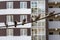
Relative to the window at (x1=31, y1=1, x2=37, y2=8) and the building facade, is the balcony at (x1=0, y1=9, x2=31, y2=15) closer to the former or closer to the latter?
the building facade

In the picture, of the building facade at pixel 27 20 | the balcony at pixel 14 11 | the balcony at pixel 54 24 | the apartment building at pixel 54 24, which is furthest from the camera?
the balcony at pixel 54 24

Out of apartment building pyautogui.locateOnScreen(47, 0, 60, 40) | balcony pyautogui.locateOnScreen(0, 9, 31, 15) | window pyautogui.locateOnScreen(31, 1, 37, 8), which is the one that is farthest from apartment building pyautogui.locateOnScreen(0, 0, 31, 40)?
apartment building pyautogui.locateOnScreen(47, 0, 60, 40)

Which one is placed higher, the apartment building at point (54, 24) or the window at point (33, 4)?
the window at point (33, 4)

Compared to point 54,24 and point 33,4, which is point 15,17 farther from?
point 54,24

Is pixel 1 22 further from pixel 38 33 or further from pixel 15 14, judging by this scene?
pixel 38 33

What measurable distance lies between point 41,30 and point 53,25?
137cm

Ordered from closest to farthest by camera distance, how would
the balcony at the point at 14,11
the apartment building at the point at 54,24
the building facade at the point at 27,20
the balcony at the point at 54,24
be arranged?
the building facade at the point at 27,20, the apartment building at the point at 54,24, the balcony at the point at 14,11, the balcony at the point at 54,24

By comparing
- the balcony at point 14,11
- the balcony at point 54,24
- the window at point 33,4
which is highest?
the window at point 33,4

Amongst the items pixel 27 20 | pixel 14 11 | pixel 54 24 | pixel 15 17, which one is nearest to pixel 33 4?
pixel 27 20

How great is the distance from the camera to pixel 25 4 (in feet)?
71.0

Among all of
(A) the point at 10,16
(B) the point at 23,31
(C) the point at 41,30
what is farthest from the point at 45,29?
(A) the point at 10,16

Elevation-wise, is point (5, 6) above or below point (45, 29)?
above

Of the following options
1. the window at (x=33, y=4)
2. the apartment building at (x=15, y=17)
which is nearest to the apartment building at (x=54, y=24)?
the window at (x=33, y=4)

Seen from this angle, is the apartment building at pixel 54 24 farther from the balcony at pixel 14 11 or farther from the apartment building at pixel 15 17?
the balcony at pixel 14 11
